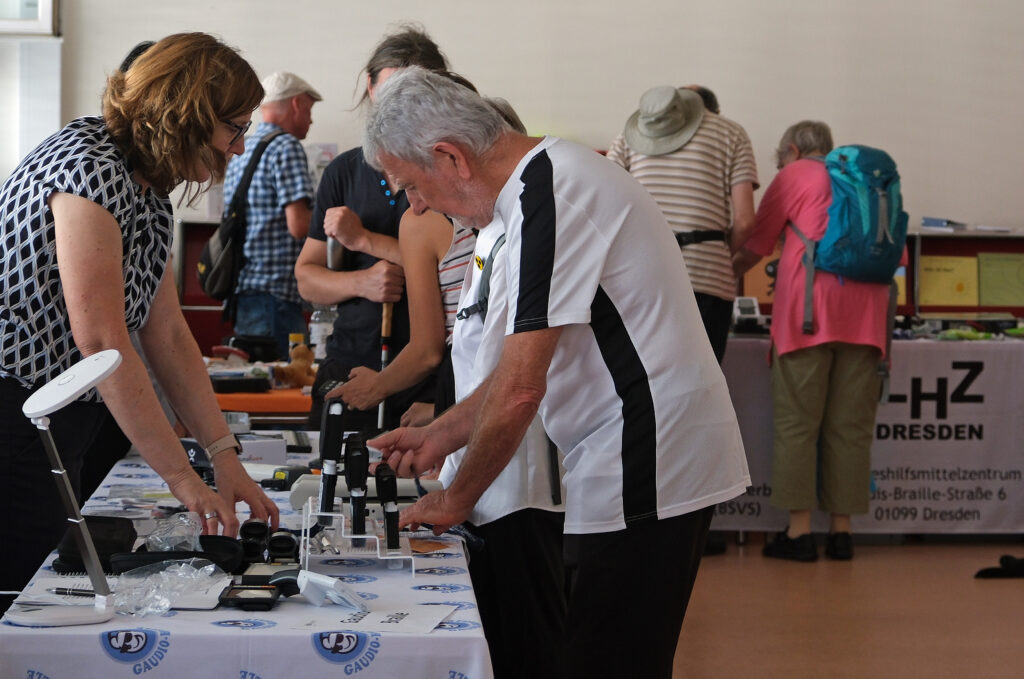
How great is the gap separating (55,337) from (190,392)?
11.8 inches

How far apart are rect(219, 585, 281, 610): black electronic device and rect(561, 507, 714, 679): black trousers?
454mm

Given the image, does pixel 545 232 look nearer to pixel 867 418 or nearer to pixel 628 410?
pixel 628 410

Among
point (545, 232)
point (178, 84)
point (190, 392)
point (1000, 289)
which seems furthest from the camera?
point (1000, 289)

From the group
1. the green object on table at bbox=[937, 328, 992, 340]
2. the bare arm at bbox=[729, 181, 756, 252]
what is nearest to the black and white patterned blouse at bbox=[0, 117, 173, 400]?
Answer: the bare arm at bbox=[729, 181, 756, 252]

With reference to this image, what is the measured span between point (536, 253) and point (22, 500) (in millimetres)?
819

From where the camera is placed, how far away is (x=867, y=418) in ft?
13.9

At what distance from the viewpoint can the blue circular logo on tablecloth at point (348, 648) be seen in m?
1.17

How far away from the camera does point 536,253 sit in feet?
4.84

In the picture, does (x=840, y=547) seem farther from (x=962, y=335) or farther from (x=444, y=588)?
(x=444, y=588)

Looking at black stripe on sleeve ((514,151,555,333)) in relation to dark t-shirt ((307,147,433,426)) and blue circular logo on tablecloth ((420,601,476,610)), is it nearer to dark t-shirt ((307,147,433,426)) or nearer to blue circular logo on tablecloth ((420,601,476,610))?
blue circular logo on tablecloth ((420,601,476,610))

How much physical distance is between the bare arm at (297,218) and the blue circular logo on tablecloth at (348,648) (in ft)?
10.2

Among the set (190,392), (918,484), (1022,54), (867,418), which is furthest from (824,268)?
(1022,54)

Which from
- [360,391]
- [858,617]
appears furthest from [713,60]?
[360,391]

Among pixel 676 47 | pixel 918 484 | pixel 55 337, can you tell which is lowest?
pixel 918 484
